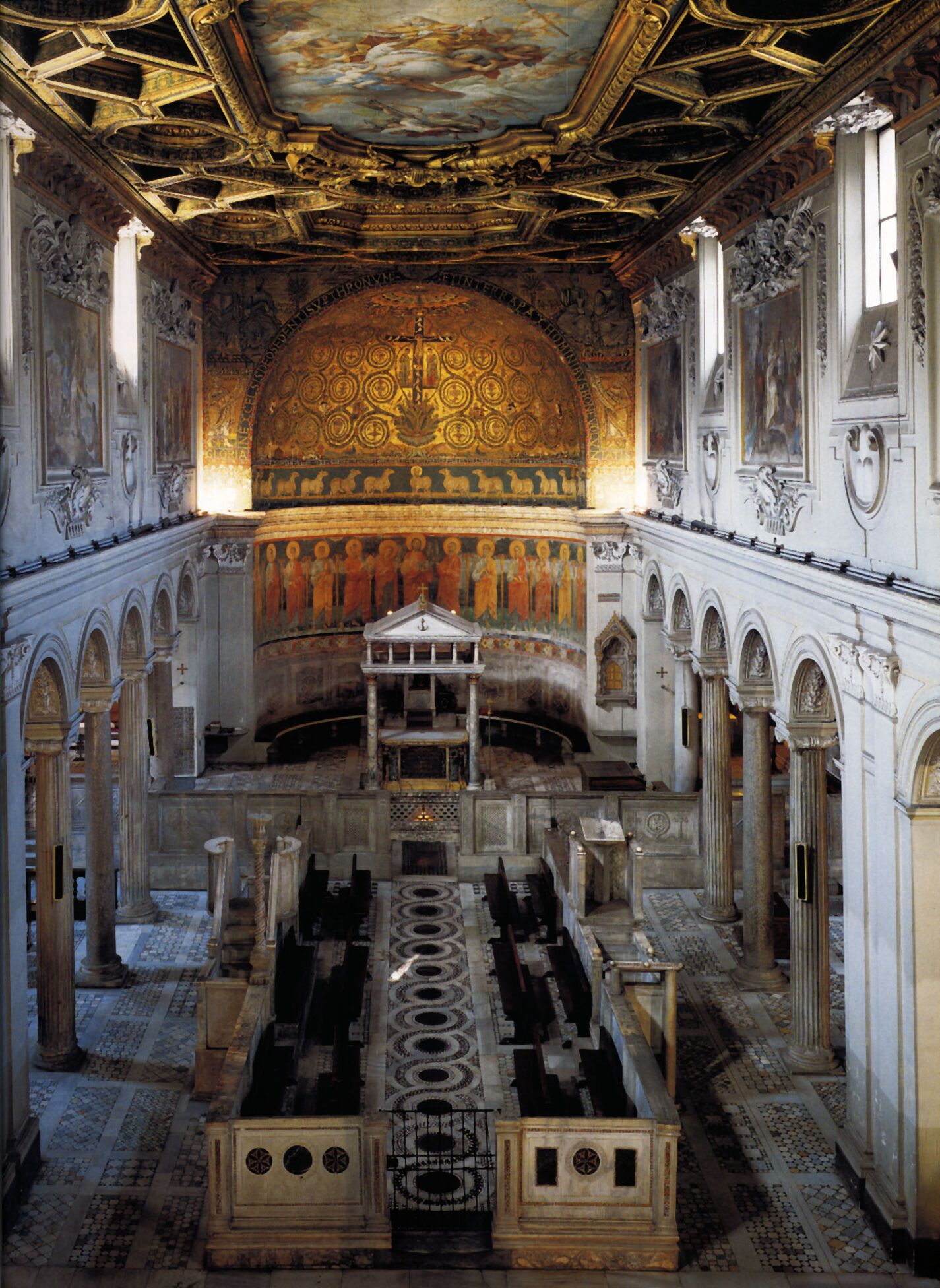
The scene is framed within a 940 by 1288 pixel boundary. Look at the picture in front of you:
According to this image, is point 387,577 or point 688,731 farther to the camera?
point 387,577

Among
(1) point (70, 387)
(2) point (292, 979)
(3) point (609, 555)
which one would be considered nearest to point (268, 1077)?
(2) point (292, 979)

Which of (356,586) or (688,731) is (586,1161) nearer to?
(688,731)

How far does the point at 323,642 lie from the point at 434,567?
9.93 feet

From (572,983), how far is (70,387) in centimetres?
966

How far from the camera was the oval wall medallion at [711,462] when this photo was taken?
22.0 meters

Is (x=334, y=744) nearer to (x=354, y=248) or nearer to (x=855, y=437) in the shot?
(x=354, y=248)

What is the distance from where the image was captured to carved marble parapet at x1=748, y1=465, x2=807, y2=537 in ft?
58.2

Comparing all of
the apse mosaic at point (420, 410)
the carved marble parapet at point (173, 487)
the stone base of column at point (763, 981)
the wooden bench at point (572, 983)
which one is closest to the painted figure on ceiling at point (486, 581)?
the apse mosaic at point (420, 410)

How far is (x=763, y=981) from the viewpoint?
20672 mm

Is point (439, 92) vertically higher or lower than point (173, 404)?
higher

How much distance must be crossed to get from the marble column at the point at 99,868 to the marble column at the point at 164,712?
17.9 feet

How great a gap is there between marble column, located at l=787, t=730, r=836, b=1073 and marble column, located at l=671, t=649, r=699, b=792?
339 inches

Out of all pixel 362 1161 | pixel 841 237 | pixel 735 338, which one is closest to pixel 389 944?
pixel 362 1161

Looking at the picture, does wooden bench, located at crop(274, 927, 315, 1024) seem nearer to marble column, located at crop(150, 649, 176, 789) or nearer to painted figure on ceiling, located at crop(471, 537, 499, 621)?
marble column, located at crop(150, 649, 176, 789)
